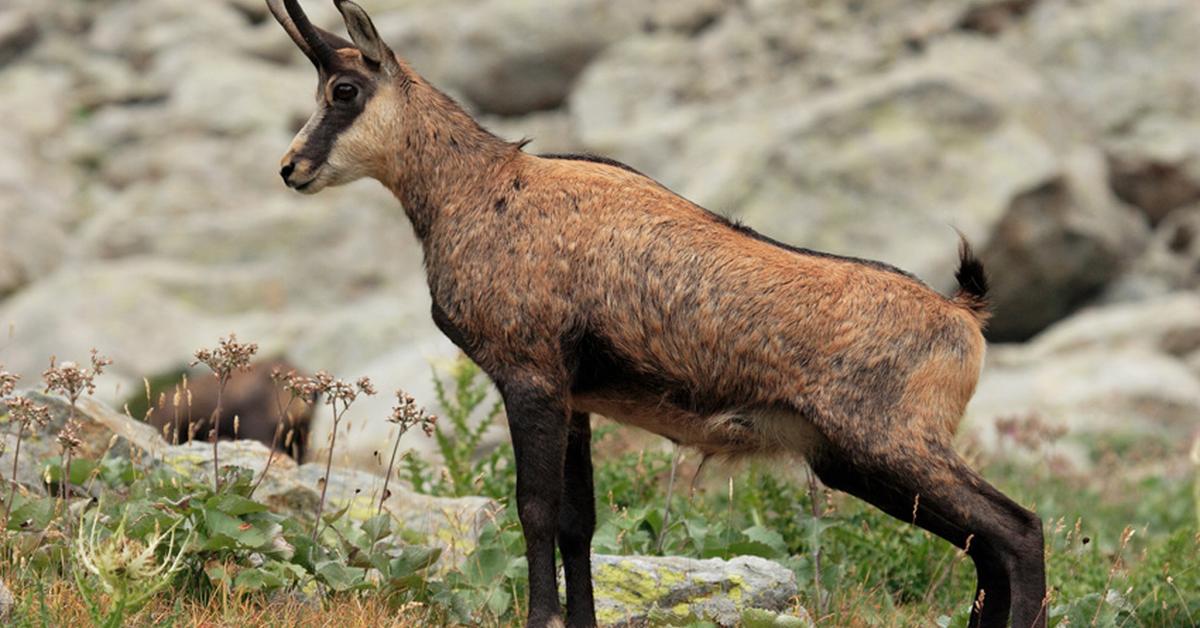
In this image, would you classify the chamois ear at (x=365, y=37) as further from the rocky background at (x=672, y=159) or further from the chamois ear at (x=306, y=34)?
Answer: the rocky background at (x=672, y=159)

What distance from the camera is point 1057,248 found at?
19344 millimetres

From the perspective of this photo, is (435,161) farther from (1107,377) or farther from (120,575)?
(1107,377)

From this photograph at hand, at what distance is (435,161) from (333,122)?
46 centimetres

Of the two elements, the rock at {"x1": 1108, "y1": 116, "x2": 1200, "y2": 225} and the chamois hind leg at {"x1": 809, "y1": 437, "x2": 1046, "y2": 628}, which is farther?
the rock at {"x1": 1108, "y1": 116, "x2": 1200, "y2": 225}

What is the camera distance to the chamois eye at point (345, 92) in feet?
21.4

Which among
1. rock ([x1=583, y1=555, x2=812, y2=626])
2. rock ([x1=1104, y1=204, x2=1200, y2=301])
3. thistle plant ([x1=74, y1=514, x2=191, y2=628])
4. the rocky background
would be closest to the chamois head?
thistle plant ([x1=74, y1=514, x2=191, y2=628])

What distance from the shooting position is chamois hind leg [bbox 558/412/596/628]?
6.32 m

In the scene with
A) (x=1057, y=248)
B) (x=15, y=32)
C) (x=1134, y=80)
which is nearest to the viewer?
(x=1057, y=248)

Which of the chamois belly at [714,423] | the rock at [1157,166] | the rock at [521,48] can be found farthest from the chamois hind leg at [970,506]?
the rock at [521,48]

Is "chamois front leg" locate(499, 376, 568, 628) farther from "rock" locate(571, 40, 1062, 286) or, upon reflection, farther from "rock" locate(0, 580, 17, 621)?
"rock" locate(571, 40, 1062, 286)

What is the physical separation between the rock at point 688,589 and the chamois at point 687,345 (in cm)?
30

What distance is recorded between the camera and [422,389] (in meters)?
→ 14.3

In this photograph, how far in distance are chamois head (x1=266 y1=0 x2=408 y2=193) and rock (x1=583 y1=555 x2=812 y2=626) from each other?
2104 millimetres

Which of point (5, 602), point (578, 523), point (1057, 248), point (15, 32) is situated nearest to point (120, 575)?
point (5, 602)
